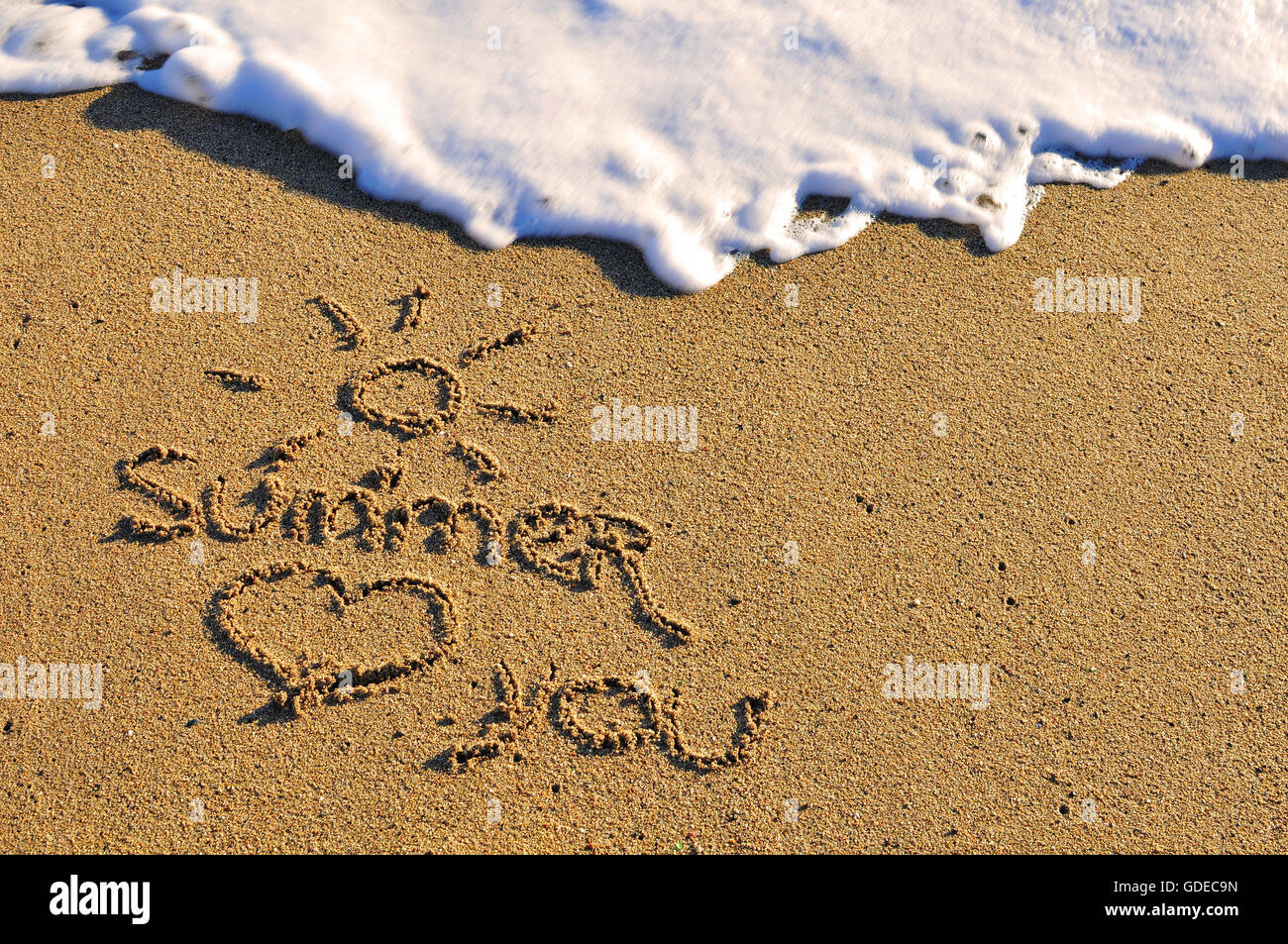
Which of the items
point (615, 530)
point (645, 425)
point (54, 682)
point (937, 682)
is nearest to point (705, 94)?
point (645, 425)

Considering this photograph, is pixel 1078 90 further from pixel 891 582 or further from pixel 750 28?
pixel 891 582

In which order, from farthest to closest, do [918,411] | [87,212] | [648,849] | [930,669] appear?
[87,212]
[918,411]
[930,669]
[648,849]

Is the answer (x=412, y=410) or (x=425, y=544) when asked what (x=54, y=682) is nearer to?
(x=425, y=544)

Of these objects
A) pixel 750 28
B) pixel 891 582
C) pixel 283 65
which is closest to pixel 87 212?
pixel 283 65

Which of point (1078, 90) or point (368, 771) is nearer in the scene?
point (368, 771)

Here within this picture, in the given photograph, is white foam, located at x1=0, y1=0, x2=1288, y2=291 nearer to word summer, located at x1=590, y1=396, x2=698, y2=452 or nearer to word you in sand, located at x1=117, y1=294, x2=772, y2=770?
word summer, located at x1=590, y1=396, x2=698, y2=452

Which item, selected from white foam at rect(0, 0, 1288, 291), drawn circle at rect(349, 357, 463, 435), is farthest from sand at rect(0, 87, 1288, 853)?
white foam at rect(0, 0, 1288, 291)

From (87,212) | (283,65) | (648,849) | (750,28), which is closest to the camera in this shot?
(648,849)
